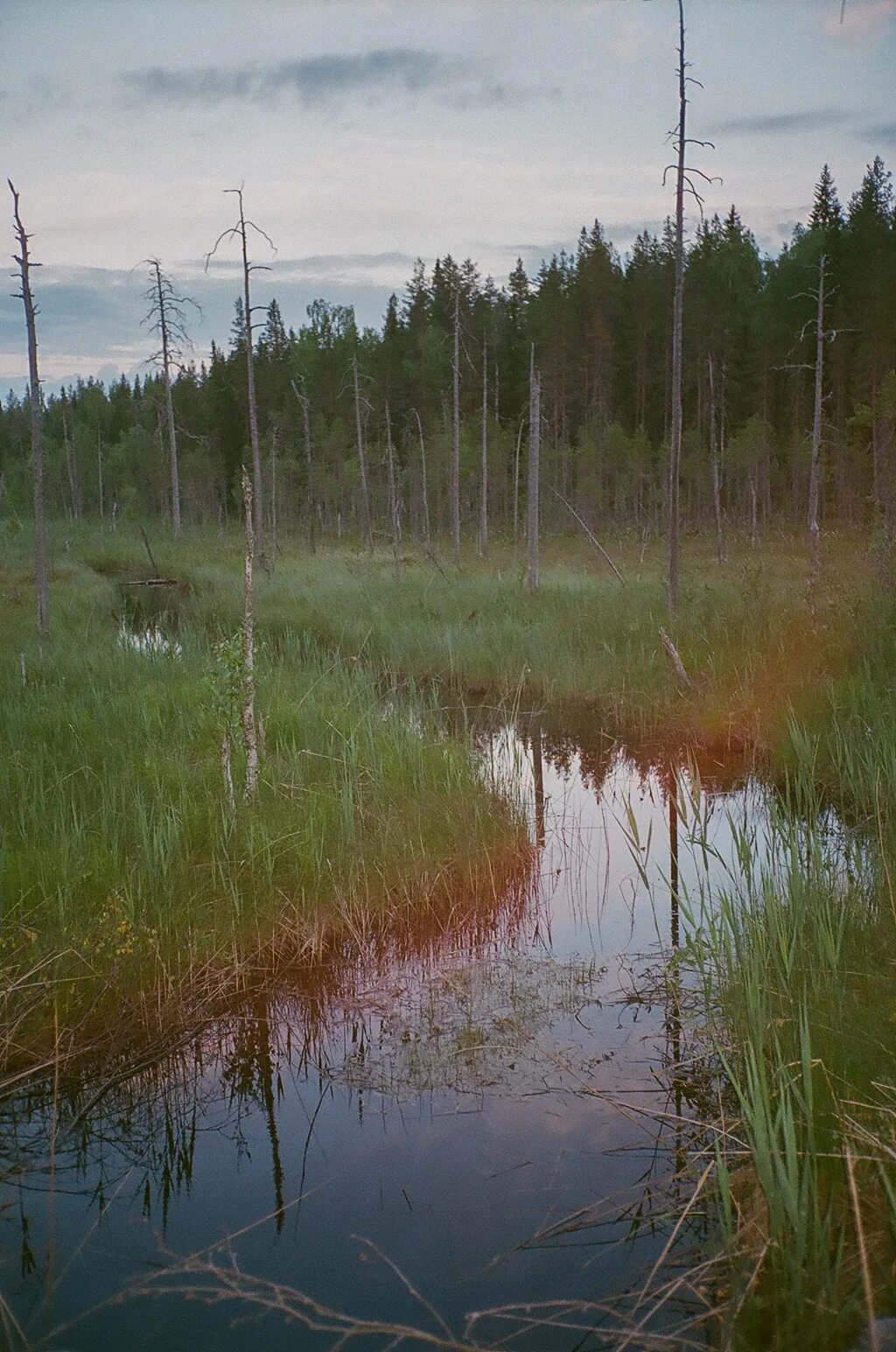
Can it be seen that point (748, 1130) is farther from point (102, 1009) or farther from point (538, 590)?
point (538, 590)

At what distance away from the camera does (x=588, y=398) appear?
51.4 meters

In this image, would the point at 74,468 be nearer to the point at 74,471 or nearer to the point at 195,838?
the point at 74,471

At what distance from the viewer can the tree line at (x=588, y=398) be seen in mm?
38562

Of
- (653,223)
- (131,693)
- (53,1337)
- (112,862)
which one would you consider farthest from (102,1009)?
(653,223)

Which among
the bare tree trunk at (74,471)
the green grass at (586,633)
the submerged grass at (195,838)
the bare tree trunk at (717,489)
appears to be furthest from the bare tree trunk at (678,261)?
the bare tree trunk at (74,471)

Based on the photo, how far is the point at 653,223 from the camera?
63.3m

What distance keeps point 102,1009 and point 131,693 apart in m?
4.28

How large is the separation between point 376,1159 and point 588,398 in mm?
51190

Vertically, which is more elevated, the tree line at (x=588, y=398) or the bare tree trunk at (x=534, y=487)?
the tree line at (x=588, y=398)

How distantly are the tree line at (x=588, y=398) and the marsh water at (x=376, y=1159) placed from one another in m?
25.4

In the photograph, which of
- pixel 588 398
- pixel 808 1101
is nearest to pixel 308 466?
pixel 588 398

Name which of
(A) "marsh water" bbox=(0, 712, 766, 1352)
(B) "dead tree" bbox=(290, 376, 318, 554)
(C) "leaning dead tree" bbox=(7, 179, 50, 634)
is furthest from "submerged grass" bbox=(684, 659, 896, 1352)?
(B) "dead tree" bbox=(290, 376, 318, 554)

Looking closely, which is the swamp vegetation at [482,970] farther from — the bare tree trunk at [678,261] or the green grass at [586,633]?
the bare tree trunk at [678,261]

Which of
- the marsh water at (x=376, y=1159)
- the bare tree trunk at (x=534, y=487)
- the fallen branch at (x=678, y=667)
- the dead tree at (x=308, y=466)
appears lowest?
the marsh water at (x=376, y=1159)
